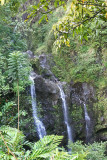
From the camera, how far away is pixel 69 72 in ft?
29.0

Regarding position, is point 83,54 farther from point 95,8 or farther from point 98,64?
point 95,8

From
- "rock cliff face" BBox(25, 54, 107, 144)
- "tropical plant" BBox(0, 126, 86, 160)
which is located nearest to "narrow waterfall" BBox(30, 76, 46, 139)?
"rock cliff face" BBox(25, 54, 107, 144)

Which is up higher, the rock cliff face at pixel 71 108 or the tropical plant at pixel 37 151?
the tropical plant at pixel 37 151

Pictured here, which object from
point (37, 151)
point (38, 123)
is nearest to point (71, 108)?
point (38, 123)

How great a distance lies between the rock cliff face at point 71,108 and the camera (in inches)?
282

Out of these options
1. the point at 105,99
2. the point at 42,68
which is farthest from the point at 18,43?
the point at 105,99

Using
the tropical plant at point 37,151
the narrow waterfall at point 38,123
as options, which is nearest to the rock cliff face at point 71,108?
the narrow waterfall at point 38,123

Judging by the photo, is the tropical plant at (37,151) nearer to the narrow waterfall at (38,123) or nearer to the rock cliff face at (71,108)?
the narrow waterfall at (38,123)

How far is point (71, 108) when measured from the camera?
779 cm

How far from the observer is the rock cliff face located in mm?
7172

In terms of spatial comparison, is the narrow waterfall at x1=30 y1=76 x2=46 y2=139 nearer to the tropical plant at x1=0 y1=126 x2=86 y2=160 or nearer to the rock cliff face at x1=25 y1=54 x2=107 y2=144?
the rock cliff face at x1=25 y1=54 x2=107 y2=144

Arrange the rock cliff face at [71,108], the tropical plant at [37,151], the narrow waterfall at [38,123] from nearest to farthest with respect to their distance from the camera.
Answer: the tropical plant at [37,151] → the narrow waterfall at [38,123] → the rock cliff face at [71,108]

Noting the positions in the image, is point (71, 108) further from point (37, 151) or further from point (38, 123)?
point (37, 151)

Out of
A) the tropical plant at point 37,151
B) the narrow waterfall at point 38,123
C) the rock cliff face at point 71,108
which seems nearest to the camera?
the tropical plant at point 37,151
